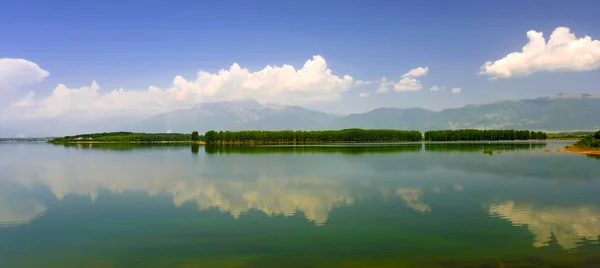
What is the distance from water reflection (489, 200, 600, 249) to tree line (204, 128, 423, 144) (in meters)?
124

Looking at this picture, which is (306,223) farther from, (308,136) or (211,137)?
(211,137)

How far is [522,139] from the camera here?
148 m

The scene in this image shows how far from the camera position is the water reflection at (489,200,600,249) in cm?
1318

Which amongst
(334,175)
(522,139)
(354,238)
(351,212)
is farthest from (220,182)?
(522,139)

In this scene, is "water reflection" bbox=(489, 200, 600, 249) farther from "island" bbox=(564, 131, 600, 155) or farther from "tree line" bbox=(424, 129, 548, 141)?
"tree line" bbox=(424, 129, 548, 141)

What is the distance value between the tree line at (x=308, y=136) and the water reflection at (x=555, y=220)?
Answer: 12420cm

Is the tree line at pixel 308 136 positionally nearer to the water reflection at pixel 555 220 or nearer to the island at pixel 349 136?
the island at pixel 349 136

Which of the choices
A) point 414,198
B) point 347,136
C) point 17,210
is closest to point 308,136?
point 347,136

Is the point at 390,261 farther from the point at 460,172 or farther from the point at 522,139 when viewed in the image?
the point at 522,139

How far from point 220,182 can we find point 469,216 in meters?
17.3

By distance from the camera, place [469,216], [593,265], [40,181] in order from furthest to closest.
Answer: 1. [40,181]
2. [469,216]
3. [593,265]

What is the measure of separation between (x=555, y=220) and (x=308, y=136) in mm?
128206

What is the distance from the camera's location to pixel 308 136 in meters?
144

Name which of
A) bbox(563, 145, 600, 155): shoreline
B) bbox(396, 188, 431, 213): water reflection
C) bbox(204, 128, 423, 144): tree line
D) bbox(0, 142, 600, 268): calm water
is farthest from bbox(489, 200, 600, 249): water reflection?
bbox(204, 128, 423, 144): tree line
